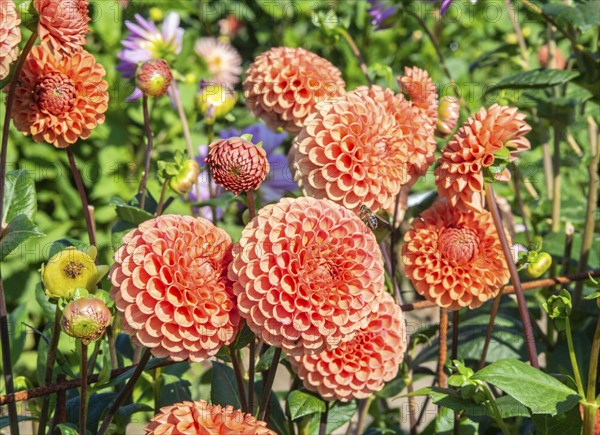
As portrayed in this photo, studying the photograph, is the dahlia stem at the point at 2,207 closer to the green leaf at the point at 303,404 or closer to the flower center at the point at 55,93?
the flower center at the point at 55,93

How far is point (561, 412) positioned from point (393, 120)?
0.34 m

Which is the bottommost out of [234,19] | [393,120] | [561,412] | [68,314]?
[561,412]

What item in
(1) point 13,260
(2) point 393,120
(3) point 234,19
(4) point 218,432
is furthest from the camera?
(3) point 234,19

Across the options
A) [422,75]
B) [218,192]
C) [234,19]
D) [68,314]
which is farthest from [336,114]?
[234,19]

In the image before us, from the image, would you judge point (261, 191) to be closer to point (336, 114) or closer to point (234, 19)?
point (336, 114)

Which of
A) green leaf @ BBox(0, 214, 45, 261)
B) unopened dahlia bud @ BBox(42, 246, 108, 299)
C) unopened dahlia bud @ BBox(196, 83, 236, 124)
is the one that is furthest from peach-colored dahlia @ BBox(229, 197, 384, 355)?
unopened dahlia bud @ BBox(196, 83, 236, 124)

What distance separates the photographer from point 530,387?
781 mm

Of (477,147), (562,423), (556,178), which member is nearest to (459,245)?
(477,147)

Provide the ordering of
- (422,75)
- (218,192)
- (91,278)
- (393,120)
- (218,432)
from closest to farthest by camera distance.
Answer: (218,432) → (91,278) → (393,120) → (422,75) → (218,192)

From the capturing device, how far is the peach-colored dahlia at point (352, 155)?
30.6 inches

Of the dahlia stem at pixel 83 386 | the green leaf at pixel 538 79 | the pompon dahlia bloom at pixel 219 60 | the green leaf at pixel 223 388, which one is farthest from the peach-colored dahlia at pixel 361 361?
the pompon dahlia bloom at pixel 219 60

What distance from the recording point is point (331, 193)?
0.78 meters

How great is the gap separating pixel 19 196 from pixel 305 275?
1.49 ft

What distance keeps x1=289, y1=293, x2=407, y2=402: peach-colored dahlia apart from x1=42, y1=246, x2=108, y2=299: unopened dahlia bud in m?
0.26
